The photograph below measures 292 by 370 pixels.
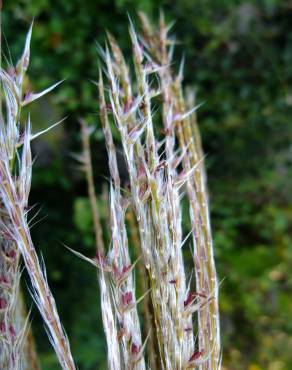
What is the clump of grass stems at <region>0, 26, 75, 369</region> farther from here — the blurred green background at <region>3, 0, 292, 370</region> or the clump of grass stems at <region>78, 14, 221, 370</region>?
the blurred green background at <region>3, 0, 292, 370</region>

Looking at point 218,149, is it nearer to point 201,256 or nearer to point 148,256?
point 201,256

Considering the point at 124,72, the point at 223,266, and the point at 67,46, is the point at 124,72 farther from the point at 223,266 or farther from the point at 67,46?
the point at 223,266

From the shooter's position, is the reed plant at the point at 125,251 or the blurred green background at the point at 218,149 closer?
the reed plant at the point at 125,251

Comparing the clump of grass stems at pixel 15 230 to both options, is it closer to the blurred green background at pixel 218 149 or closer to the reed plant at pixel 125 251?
the reed plant at pixel 125 251

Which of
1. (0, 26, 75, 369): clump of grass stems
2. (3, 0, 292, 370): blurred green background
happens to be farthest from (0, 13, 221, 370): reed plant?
(3, 0, 292, 370): blurred green background

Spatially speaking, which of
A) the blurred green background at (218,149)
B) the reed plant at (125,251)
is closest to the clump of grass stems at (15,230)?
the reed plant at (125,251)

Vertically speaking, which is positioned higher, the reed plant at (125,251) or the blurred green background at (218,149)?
the reed plant at (125,251)

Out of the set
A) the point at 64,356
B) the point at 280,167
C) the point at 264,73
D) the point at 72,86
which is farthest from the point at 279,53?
the point at 64,356
